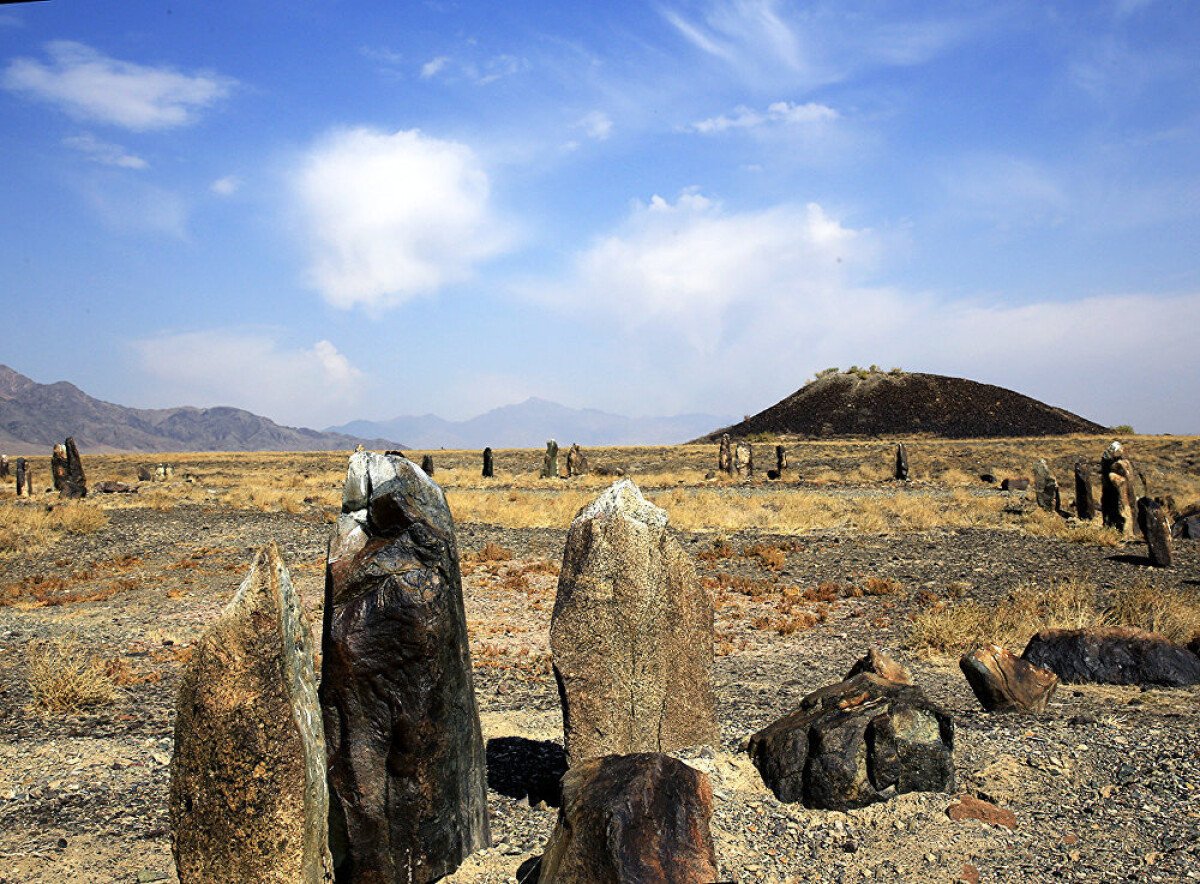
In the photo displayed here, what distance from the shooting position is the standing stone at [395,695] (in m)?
4.58

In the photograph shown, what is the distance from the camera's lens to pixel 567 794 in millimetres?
4605

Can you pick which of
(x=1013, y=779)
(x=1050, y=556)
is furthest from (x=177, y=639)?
(x=1050, y=556)

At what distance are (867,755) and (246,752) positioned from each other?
12.8 ft

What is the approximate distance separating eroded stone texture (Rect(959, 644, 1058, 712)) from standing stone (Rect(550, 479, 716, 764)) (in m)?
2.96

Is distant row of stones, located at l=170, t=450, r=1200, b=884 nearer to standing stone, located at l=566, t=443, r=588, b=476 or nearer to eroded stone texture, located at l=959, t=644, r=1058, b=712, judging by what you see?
eroded stone texture, located at l=959, t=644, r=1058, b=712

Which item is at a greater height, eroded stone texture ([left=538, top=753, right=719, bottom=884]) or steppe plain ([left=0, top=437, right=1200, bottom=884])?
eroded stone texture ([left=538, top=753, right=719, bottom=884])

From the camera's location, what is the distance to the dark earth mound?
67125mm

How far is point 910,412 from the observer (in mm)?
70750

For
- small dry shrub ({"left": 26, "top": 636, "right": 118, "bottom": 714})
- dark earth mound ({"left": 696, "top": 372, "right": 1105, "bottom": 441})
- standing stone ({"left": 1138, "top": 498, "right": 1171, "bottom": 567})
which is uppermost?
dark earth mound ({"left": 696, "top": 372, "right": 1105, "bottom": 441})

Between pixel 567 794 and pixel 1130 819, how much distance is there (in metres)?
3.65

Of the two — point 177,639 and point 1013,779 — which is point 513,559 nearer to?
point 177,639

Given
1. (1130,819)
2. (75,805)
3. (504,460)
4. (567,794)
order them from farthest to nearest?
(504,460) → (75,805) → (1130,819) → (567,794)

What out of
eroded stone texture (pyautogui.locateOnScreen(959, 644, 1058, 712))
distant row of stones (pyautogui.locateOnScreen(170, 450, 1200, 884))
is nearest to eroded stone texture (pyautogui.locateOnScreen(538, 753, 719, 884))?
distant row of stones (pyautogui.locateOnScreen(170, 450, 1200, 884))

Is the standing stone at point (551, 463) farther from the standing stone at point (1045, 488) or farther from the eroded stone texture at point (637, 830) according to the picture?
the eroded stone texture at point (637, 830)
